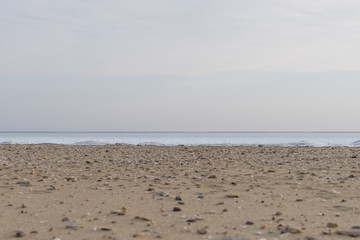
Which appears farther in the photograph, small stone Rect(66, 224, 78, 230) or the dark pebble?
small stone Rect(66, 224, 78, 230)

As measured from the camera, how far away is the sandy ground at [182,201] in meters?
5.38

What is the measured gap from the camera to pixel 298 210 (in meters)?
6.54

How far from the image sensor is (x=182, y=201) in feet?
24.2

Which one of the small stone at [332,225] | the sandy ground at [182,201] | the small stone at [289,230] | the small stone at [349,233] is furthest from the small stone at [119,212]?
the small stone at [349,233]

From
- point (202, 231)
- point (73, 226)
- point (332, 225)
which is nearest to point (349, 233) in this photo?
point (332, 225)

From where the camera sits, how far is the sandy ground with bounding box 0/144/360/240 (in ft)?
17.6

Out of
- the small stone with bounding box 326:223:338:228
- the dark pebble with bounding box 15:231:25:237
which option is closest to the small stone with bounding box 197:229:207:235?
the small stone with bounding box 326:223:338:228

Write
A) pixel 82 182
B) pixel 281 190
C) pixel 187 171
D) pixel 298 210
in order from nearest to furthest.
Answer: pixel 298 210, pixel 281 190, pixel 82 182, pixel 187 171

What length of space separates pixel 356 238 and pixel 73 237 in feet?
11.5

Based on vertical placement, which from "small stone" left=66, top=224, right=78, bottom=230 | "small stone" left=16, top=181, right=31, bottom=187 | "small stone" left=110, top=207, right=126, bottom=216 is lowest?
"small stone" left=66, top=224, right=78, bottom=230

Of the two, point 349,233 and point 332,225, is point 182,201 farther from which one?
point 349,233

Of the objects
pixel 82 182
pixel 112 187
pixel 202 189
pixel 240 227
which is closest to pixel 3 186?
pixel 82 182

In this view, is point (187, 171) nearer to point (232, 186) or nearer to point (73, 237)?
point (232, 186)

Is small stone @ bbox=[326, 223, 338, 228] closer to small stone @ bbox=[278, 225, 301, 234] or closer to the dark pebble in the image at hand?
small stone @ bbox=[278, 225, 301, 234]
